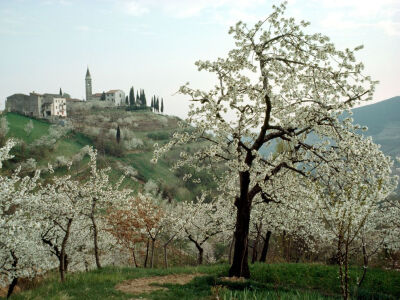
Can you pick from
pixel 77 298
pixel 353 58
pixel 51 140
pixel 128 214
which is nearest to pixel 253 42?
pixel 353 58

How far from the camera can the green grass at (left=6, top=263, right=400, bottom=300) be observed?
1179cm

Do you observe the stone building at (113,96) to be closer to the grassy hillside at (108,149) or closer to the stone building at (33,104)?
the grassy hillside at (108,149)

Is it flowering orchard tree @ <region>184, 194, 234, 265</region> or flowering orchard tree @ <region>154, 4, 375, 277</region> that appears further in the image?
flowering orchard tree @ <region>184, 194, 234, 265</region>

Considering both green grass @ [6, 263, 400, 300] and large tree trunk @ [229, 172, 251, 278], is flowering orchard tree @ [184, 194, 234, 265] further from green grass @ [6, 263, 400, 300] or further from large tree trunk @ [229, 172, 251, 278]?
large tree trunk @ [229, 172, 251, 278]

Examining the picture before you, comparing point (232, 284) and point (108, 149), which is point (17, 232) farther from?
point (108, 149)

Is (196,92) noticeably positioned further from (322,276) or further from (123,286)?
(322,276)

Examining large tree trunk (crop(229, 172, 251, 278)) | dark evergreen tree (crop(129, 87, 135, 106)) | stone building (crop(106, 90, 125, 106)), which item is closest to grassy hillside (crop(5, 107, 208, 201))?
dark evergreen tree (crop(129, 87, 135, 106))

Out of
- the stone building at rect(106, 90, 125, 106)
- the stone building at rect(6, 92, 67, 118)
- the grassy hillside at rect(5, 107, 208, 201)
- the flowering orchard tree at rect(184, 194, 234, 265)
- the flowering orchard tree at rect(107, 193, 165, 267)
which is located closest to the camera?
the flowering orchard tree at rect(107, 193, 165, 267)

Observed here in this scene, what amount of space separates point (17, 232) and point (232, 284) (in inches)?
413

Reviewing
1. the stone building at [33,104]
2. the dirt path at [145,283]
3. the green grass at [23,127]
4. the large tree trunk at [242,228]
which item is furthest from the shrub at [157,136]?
the large tree trunk at [242,228]

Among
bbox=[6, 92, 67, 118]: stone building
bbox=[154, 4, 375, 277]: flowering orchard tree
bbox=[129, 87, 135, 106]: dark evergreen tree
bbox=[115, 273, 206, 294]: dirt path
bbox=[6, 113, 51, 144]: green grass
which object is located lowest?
bbox=[115, 273, 206, 294]: dirt path

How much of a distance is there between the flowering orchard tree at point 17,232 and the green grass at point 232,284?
2317 mm

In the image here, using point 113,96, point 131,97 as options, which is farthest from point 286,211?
point 113,96

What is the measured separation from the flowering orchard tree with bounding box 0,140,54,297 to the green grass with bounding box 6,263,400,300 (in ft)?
7.60
